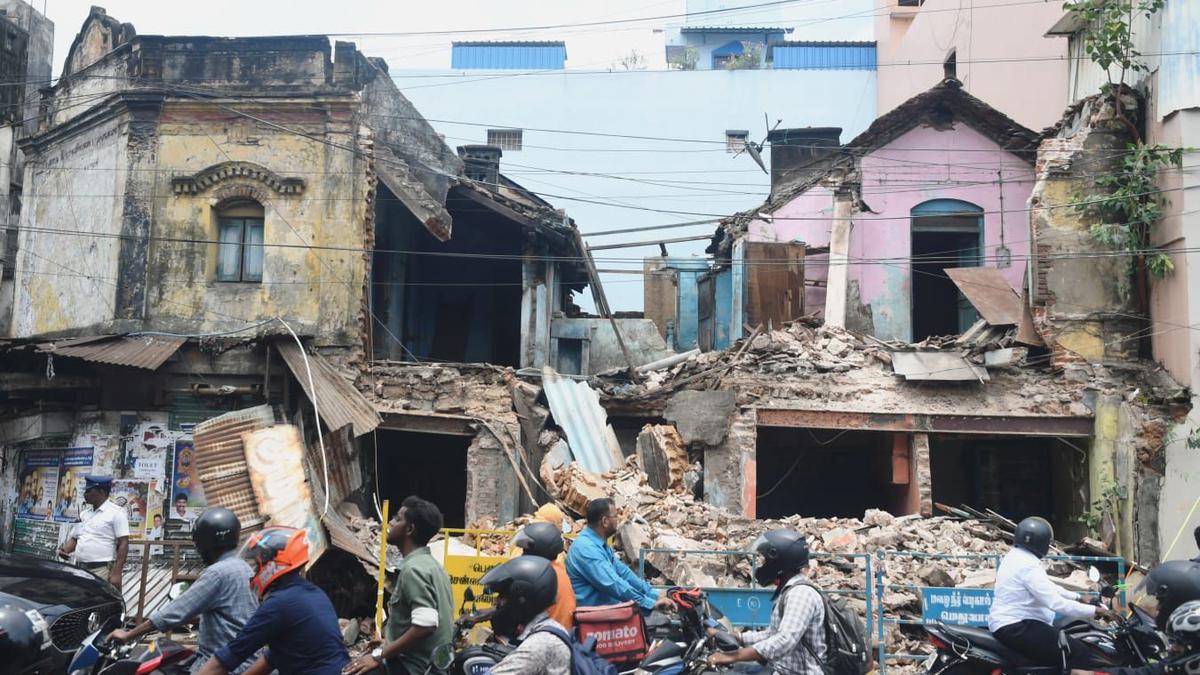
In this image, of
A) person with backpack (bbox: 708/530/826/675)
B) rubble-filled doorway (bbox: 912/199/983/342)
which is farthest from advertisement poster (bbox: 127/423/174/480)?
rubble-filled doorway (bbox: 912/199/983/342)

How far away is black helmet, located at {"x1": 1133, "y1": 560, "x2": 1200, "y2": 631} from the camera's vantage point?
4.87 metres

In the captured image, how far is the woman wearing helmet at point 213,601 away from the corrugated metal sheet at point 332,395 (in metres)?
7.69

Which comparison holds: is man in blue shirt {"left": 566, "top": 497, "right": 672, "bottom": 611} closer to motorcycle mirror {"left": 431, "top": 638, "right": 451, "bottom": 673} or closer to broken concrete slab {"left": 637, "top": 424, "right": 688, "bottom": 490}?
motorcycle mirror {"left": 431, "top": 638, "right": 451, "bottom": 673}

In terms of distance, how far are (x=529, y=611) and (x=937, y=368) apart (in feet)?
40.7

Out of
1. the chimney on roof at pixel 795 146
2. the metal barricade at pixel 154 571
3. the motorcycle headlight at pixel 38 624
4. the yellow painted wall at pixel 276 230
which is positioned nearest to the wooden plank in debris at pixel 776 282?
the chimney on roof at pixel 795 146

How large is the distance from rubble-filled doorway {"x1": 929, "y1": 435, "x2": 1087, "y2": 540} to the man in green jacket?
43.7 ft

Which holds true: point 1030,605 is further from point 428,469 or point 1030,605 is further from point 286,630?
point 428,469

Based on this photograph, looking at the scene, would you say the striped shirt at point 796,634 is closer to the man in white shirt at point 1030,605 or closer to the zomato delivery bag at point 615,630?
the zomato delivery bag at point 615,630

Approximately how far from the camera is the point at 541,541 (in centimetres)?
561

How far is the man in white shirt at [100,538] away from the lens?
9.82 meters

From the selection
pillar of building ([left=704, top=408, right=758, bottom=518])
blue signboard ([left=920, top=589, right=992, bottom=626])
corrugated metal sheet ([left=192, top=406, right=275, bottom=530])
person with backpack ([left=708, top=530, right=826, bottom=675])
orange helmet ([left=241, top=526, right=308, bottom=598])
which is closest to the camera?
orange helmet ([left=241, top=526, right=308, bottom=598])

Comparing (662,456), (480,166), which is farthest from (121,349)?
(480,166)

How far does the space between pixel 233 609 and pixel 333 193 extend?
11230 mm

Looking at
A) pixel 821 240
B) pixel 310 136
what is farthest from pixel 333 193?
pixel 821 240
